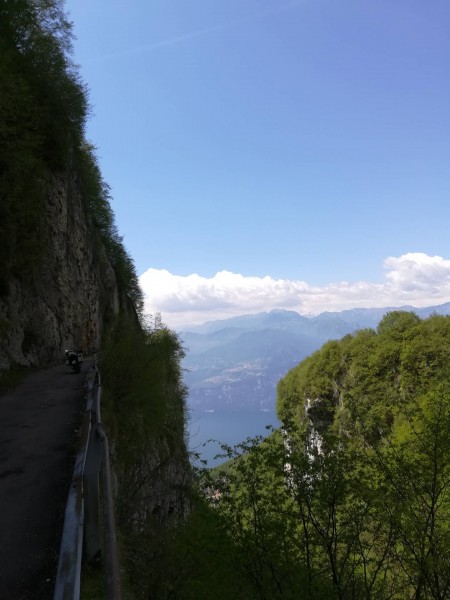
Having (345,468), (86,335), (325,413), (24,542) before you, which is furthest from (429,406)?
(325,413)

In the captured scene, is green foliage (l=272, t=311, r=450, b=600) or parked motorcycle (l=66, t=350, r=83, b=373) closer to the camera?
green foliage (l=272, t=311, r=450, b=600)

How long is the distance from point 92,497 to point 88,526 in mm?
472

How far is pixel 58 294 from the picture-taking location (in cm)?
2748

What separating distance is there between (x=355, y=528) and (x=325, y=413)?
158ft

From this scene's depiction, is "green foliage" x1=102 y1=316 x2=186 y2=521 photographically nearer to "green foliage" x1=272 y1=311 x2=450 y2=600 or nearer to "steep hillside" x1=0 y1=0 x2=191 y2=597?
"steep hillside" x1=0 y1=0 x2=191 y2=597

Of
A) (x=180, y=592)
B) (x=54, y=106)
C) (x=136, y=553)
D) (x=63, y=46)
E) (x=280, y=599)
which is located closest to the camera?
(x=280, y=599)

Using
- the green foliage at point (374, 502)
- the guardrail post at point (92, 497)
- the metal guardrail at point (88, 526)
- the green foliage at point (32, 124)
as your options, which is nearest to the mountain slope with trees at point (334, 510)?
the green foliage at point (374, 502)

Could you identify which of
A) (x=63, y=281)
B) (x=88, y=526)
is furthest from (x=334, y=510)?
(x=63, y=281)

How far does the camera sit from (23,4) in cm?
2617

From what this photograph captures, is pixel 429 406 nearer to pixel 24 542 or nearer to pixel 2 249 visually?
pixel 24 542

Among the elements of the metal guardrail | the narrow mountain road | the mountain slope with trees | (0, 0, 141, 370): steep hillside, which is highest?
(0, 0, 141, 370): steep hillside

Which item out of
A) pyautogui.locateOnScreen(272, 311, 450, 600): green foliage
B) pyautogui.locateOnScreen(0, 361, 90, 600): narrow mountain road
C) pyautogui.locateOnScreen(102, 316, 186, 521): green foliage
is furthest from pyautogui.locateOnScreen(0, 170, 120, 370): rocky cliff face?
pyautogui.locateOnScreen(272, 311, 450, 600): green foliage

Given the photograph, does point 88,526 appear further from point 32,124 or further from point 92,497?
point 32,124

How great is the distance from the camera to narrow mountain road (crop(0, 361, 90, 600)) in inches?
182
